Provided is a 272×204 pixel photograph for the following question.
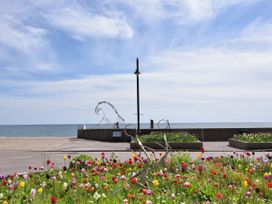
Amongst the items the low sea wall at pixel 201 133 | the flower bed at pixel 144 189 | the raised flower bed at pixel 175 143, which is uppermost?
the low sea wall at pixel 201 133

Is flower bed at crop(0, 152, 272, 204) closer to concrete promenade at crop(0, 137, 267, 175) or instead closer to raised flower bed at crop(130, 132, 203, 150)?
concrete promenade at crop(0, 137, 267, 175)

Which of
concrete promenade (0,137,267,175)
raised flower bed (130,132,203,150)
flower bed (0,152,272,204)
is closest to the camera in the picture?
flower bed (0,152,272,204)

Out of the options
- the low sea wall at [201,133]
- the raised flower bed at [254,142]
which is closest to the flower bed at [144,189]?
the raised flower bed at [254,142]

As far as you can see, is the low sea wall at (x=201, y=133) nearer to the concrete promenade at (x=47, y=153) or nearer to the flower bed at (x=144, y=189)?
the concrete promenade at (x=47, y=153)

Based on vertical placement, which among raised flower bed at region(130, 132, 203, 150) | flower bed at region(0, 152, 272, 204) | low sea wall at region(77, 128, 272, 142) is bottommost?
flower bed at region(0, 152, 272, 204)

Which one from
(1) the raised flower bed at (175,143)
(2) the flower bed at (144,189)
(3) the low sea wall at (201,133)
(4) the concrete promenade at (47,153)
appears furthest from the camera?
(3) the low sea wall at (201,133)

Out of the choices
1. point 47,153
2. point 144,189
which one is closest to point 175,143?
point 47,153

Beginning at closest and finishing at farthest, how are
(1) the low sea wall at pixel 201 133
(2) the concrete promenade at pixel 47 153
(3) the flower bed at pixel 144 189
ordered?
(3) the flower bed at pixel 144 189 < (2) the concrete promenade at pixel 47 153 < (1) the low sea wall at pixel 201 133

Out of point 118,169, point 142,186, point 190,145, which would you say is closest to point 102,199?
point 142,186

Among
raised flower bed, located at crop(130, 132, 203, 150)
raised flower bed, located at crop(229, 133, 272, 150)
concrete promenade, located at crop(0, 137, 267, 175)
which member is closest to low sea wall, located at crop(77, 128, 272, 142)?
concrete promenade, located at crop(0, 137, 267, 175)

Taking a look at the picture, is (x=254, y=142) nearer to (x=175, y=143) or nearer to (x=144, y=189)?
(x=175, y=143)

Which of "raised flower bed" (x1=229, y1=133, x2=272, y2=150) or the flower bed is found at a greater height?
"raised flower bed" (x1=229, y1=133, x2=272, y2=150)

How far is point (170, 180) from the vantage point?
7.16 meters

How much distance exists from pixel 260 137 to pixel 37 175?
1777 centimetres
